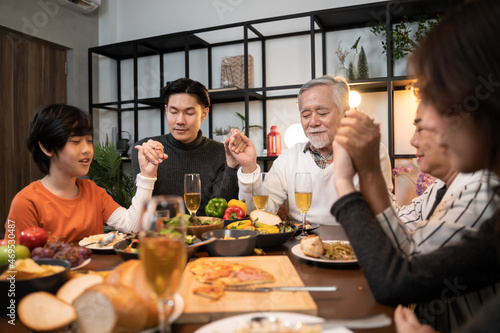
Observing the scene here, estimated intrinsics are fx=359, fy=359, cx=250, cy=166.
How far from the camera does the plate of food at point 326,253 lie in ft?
3.65

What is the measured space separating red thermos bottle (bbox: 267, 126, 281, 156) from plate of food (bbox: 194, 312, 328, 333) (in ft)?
10.7

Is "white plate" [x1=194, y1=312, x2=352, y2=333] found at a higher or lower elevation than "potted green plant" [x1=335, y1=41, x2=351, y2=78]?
lower

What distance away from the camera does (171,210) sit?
67 centimetres

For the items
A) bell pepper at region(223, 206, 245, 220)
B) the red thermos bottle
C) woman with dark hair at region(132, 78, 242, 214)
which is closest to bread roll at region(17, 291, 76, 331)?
bell pepper at region(223, 206, 245, 220)

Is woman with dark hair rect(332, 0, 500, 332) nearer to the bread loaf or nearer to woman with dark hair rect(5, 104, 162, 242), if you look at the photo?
the bread loaf

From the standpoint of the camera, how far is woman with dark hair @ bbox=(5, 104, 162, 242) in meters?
1.70

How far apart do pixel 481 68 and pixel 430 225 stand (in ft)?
1.32

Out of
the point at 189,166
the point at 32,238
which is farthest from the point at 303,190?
the point at 189,166

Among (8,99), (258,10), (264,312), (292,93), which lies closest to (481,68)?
(264,312)

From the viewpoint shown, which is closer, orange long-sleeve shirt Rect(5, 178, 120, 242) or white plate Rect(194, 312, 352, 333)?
white plate Rect(194, 312, 352, 333)

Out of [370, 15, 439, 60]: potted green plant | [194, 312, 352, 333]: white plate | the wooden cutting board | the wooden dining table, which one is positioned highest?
[370, 15, 439, 60]: potted green plant

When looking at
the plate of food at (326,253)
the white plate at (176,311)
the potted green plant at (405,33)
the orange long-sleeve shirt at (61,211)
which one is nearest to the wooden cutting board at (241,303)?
the white plate at (176,311)

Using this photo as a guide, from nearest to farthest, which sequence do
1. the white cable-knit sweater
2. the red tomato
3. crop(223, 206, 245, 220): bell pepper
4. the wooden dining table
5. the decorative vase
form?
1. the wooden dining table
2. the red tomato
3. crop(223, 206, 245, 220): bell pepper
4. the white cable-knit sweater
5. the decorative vase

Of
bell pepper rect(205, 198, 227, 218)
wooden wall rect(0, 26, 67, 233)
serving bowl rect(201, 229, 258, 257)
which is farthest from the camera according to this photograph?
wooden wall rect(0, 26, 67, 233)
